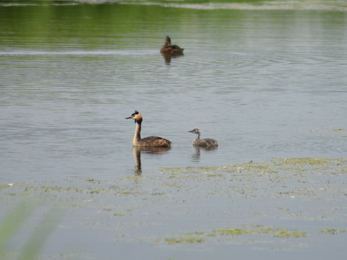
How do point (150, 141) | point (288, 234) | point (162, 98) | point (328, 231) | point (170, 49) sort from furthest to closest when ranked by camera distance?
point (170, 49) → point (162, 98) → point (150, 141) → point (328, 231) → point (288, 234)

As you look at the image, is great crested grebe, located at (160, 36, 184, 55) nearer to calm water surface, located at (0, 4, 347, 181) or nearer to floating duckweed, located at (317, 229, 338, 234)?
calm water surface, located at (0, 4, 347, 181)

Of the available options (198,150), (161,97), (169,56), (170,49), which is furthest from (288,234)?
(169,56)

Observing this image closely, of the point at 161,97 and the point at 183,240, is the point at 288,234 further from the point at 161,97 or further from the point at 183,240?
the point at 161,97

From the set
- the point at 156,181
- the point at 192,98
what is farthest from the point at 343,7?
the point at 156,181

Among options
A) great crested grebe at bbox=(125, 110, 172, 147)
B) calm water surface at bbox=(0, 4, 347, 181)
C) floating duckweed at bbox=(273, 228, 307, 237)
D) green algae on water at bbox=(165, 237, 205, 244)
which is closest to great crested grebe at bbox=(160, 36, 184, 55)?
calm water surface at bbox=(0, 4, 347, 181)

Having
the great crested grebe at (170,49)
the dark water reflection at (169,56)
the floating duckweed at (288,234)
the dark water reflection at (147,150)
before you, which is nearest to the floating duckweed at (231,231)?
the floating duckweed at (288,234)

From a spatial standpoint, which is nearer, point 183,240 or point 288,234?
point 183,240

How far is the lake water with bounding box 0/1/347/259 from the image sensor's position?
49.2 feet

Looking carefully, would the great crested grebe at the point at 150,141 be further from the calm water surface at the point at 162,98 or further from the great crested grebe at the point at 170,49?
the great crested grebe at the point at 170,49

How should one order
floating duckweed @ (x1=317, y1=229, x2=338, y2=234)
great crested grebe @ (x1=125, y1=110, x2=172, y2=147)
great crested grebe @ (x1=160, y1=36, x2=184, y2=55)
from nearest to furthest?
floating duckweed @ (x1=317, y1=229, x2=338, y2=234)
great crested grebe @ (x1=125, y1=110, x2=172, y2=147)
great crested grebe @ (x1=160, y1=36, x2=184, y2=55)

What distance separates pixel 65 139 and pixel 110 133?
1.52m

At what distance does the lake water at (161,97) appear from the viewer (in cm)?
1500

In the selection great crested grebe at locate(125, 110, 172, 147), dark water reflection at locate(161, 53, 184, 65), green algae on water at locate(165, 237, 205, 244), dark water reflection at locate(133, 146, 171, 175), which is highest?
green algae on water at locate(165, 237, 205, 244)

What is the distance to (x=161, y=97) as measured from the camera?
81.9 feet
